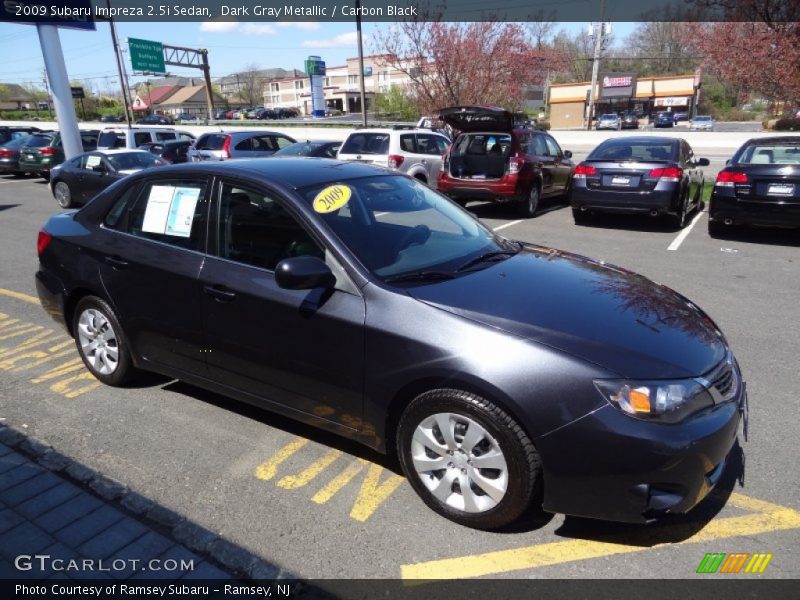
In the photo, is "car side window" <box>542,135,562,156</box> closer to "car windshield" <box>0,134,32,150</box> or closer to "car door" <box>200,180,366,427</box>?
"car door" <box>200,180,366,427</box>

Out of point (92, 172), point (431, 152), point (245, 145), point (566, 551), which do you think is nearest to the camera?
point (566, 551)

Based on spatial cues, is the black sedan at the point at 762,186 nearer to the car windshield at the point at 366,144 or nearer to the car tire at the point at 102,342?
the car windshield at the point at 366,144

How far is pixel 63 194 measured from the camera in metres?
13.9

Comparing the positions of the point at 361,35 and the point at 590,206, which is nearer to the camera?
the point at 590,206

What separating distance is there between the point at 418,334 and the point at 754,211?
7648 millimetres

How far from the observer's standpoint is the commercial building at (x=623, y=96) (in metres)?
56.8

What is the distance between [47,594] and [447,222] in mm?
2828

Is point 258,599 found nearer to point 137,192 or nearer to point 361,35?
point 137,192

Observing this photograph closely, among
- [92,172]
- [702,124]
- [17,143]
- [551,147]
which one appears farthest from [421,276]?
[702,124]

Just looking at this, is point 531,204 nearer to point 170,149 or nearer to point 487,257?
point 487,257

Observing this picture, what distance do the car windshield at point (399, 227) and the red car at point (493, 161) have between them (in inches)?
279

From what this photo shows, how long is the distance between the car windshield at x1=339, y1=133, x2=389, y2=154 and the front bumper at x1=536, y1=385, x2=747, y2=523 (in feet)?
35.7

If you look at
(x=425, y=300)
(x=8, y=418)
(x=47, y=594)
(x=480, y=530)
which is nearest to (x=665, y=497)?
(x=480, y=530)

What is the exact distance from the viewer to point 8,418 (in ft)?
12.3
